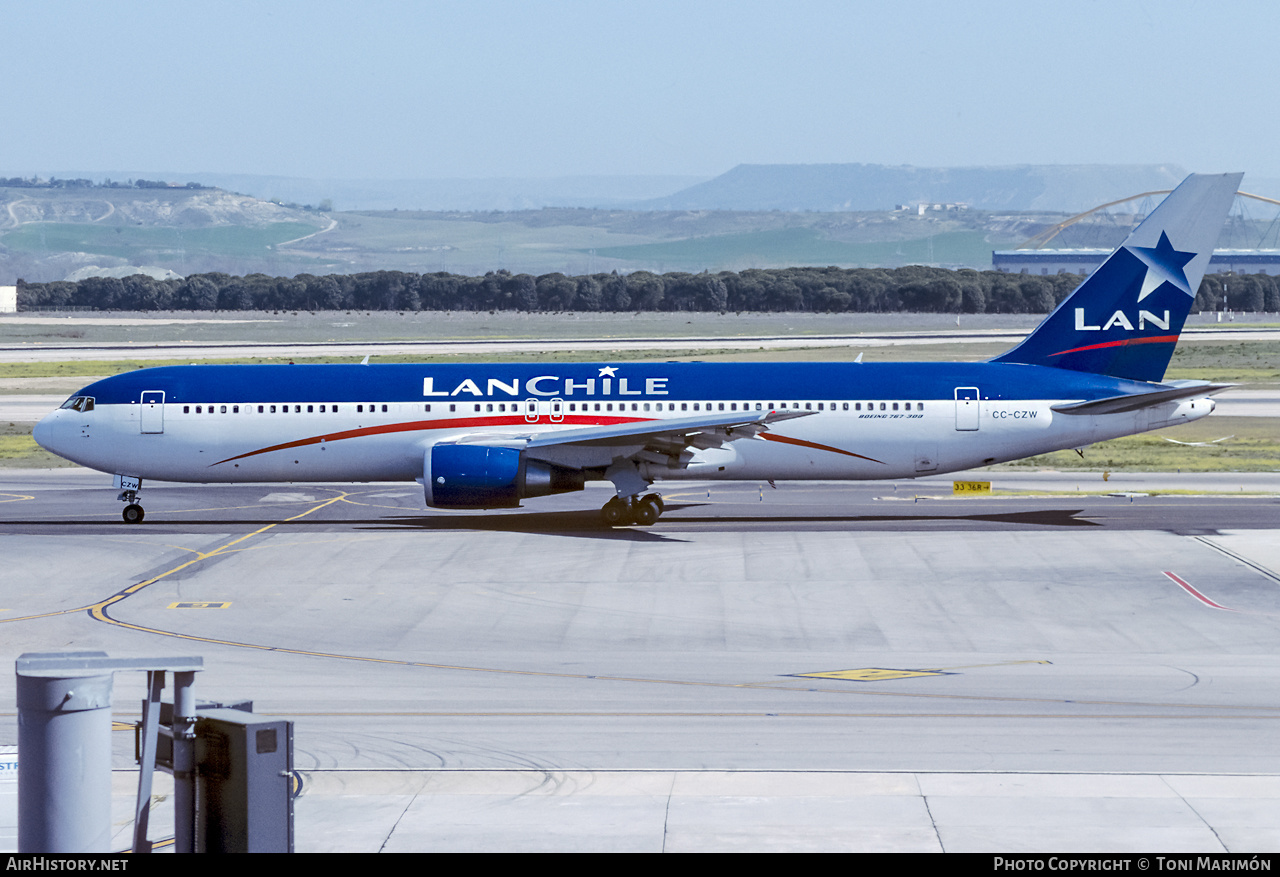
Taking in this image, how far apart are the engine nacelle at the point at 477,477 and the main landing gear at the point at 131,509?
8987 millimetres

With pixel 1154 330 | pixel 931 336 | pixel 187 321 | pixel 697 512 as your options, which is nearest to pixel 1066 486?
pixel 1154 330

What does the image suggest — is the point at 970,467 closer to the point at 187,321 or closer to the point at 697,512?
the point at 697,512

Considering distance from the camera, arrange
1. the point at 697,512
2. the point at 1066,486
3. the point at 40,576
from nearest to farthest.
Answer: the point at 40,576
the point at 697,512
the point at 1066,486

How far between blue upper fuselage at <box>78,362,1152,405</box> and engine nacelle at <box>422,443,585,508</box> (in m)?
2.74

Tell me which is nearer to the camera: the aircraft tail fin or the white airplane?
the white airplane

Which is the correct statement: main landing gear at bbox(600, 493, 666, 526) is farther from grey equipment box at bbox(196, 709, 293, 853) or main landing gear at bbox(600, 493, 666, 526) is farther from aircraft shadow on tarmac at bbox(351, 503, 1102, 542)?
grey equipment box at bbox(196, 709, 293, 853)

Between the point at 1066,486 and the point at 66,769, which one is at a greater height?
the point at 66,769

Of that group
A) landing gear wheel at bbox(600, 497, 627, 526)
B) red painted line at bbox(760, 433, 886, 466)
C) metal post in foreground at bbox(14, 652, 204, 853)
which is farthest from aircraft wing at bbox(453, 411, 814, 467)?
metal post in foreground at bbox(14, 652, 204, 853)

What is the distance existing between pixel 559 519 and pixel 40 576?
47.4 feet

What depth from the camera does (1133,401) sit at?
38.9 metres

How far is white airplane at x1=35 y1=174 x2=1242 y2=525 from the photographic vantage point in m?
39.0

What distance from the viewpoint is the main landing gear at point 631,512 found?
3841 centimetres

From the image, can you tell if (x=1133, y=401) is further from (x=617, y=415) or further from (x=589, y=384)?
(x=589, y=384)
